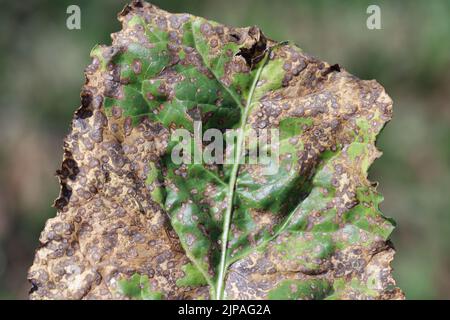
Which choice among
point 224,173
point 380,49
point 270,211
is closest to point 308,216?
point 270,211

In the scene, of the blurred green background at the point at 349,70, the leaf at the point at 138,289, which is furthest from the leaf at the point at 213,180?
the blurred green background at the point at 349,70

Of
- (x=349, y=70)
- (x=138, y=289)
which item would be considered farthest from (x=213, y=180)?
(x=349, y=70)

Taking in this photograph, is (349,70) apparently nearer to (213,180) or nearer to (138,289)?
(213,180)

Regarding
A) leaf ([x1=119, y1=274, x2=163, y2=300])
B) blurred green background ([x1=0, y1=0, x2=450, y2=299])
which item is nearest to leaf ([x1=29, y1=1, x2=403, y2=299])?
leaf ([x1=119, y1=274, x2=163, y2=300])

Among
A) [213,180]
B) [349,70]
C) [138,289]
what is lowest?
[138,289]

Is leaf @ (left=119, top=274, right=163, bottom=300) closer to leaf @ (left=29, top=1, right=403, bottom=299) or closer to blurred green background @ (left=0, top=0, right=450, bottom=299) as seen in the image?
leaf @ (left=29, top=1, right=403, bottom=299)

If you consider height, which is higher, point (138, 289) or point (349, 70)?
point (349, 70)
